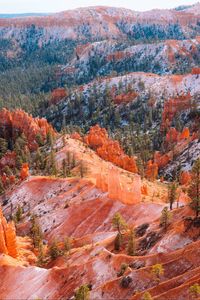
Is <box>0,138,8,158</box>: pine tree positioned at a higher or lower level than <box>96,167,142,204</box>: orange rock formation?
lower

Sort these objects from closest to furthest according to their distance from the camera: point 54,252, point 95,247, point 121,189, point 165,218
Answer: point 165,218 → point 95,247 → point 54,252 → point 121,189

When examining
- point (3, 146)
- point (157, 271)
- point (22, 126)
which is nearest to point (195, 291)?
point (157, 271)

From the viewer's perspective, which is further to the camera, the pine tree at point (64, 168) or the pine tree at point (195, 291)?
the pine tree at point (64, 168)

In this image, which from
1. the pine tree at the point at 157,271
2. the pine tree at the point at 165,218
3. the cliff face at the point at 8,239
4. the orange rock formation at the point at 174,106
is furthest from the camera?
the orange rock formation at the point at 174,106

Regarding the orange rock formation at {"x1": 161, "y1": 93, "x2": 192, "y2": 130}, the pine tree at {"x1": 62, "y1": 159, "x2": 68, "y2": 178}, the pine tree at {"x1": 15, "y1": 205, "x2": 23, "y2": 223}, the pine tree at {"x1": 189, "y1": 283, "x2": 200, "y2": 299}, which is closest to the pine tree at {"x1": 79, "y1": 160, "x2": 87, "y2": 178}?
the pine tree at {"x1": 62, "y1": 159, "x2": 68, "y2": 178}

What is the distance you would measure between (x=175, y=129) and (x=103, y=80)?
254ft

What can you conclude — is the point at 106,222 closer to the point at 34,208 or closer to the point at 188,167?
the point at 34,208

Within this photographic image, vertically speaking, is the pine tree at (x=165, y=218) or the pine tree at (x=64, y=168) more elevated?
the pine tree at (x=165, y=218)

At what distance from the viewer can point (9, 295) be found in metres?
40.1

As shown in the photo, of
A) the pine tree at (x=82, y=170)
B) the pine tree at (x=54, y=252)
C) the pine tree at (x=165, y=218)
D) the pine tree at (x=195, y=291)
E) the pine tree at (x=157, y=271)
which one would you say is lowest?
the pine tree at (x=82, y=170)

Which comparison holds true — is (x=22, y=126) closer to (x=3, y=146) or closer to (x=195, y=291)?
(x=3, y=146)

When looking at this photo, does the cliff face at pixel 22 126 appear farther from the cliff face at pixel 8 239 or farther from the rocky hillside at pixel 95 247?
the cliff face at pixel 8 239

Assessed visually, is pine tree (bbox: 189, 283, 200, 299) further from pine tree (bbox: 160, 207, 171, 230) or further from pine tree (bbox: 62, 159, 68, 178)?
pine tree (bbox: 62, 159, 68, 178)

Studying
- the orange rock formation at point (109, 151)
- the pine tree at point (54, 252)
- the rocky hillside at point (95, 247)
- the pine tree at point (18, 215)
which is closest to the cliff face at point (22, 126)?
the orange rock formation at point (109, 151)
